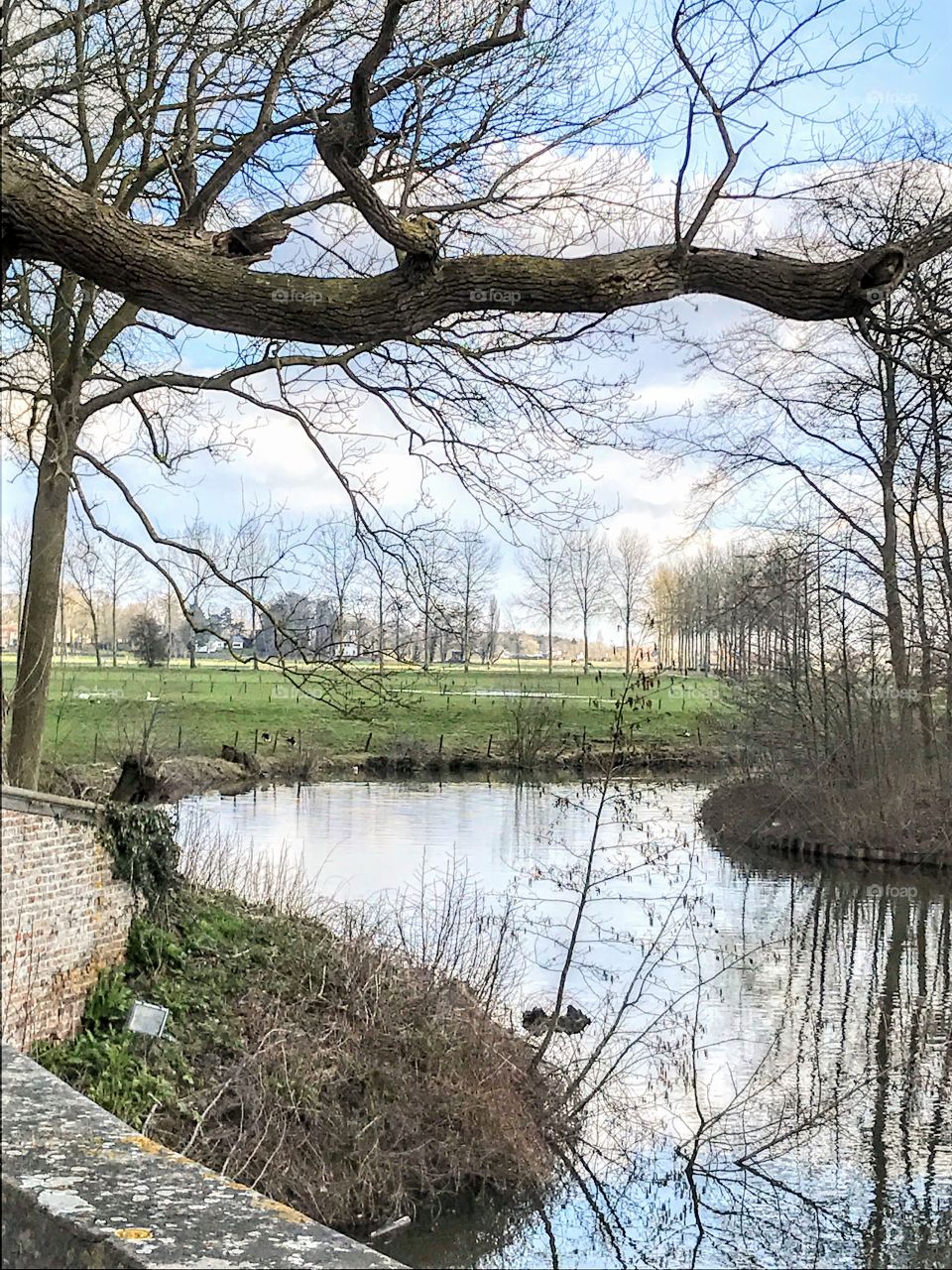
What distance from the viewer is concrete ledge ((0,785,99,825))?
8.80 metres

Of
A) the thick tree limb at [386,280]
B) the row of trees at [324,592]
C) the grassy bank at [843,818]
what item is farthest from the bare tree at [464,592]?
the grassy bank at [843,818]

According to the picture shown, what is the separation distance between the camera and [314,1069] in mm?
10656

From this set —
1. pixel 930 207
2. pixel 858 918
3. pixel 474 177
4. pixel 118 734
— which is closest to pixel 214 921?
pixel 474 177

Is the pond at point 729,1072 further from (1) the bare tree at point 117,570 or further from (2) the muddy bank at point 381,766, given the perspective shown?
(2) the muddy bank at point 381,766

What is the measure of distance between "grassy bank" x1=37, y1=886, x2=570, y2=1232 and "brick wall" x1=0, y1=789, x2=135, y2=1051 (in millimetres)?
231

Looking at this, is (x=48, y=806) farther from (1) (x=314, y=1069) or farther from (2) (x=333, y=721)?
(2) (x=333, y=721)

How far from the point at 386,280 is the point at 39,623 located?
30.0ft

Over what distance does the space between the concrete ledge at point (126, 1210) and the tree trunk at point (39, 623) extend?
979 cm

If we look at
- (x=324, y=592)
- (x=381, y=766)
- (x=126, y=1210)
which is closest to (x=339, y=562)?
(x=324, y=592)

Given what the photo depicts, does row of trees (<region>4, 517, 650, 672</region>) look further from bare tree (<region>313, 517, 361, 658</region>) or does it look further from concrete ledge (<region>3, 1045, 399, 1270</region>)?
concrete ledge (<region>3, 1045, 399, 1270</region>)

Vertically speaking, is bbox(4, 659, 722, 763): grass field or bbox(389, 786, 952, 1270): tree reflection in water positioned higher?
bbox(4, 659, 722, 763): grass field

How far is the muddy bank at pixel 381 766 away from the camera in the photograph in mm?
33969

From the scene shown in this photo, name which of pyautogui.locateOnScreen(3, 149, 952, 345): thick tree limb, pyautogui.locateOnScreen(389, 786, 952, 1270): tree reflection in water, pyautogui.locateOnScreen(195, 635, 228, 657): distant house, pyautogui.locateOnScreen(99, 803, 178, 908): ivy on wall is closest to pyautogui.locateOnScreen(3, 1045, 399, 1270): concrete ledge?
pyautogui.locateOnScreen(3, 149, 952, 345): thick tree limb

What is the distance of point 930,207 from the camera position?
14773 millimetres
